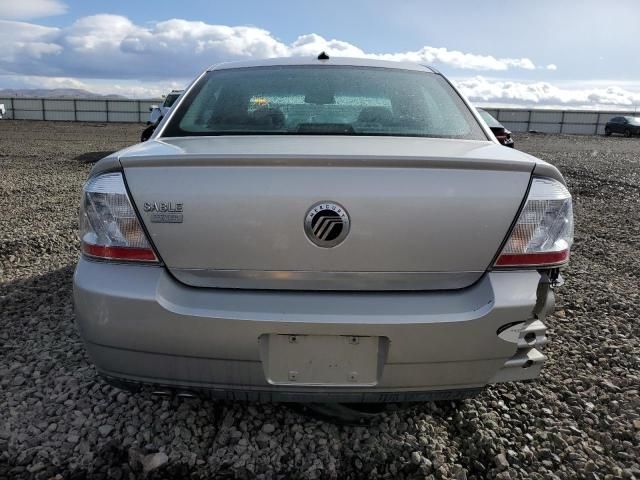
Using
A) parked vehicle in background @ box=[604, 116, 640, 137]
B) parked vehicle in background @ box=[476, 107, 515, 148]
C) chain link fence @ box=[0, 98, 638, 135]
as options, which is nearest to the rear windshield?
parked vehicle in background @ box=[476, 107, 515, 148]

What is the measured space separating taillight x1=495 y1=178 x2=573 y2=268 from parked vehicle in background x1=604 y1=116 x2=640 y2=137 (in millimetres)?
34864

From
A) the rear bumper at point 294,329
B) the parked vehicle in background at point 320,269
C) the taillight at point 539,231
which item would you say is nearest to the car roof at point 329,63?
the parked vehicle in background at point 320,269

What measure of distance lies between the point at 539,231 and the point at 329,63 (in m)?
1.62

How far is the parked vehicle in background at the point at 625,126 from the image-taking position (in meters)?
30.8

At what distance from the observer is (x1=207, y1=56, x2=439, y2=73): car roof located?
2795mm

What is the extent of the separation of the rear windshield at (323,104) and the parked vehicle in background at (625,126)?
112ft

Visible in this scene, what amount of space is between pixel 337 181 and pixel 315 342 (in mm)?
511

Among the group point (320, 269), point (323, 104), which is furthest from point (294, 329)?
point (323, 104)

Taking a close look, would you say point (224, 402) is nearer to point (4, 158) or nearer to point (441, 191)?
point (441, 191)

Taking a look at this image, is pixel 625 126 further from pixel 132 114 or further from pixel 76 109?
pixel 76 109

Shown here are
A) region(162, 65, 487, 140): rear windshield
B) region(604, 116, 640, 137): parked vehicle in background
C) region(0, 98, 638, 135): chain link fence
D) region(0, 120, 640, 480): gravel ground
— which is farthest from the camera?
region(0, 98, 638, 135): chain link fence

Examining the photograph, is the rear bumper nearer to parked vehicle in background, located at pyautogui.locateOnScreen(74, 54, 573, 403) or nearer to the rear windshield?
parked vehicle in background, located at pyautogui.locateOnScreen(74, 54, 573, 403)

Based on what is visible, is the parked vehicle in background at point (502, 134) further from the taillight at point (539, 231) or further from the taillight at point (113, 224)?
the taillight at point (113, 224)

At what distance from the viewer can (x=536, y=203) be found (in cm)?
166
